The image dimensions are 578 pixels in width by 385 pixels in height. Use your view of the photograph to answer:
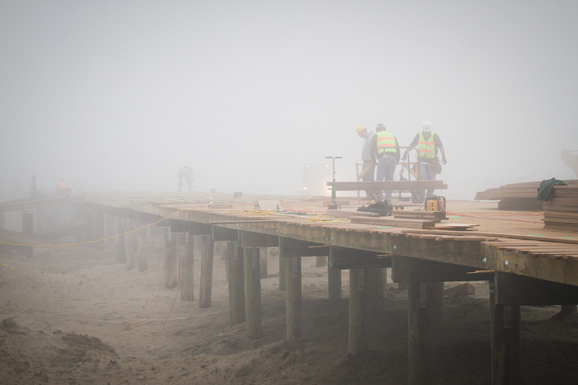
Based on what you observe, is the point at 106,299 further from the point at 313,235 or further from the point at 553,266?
the point at 553,266

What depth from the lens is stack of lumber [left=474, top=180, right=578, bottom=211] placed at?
8.18 metres

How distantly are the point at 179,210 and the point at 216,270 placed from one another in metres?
6.36

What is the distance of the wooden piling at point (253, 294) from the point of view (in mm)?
8891

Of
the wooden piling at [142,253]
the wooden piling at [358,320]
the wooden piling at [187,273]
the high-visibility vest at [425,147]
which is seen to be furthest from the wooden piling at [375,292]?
the wooden piling at [142,253]

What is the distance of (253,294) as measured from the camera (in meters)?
8.95

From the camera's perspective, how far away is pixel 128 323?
10969 mm

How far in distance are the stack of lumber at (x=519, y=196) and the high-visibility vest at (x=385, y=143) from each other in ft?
10.9

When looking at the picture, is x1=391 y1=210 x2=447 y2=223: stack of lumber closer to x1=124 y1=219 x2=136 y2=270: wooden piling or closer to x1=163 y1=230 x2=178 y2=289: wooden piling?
x1=163 y1=230 x2=178 y2=289: wooden piling

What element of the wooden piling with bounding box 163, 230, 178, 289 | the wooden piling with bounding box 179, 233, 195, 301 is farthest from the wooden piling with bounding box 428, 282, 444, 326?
the wooden piling with bounding box 163, 230, 178, 289

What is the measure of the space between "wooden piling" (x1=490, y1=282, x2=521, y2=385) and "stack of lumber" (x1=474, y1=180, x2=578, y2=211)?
4520 millimetres

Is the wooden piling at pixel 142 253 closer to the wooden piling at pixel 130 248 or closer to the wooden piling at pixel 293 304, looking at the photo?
the wooden piling at pixel 130 248

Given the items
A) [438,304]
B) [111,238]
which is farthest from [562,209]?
[111,238]

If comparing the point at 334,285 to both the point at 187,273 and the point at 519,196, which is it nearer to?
the point at 519,196

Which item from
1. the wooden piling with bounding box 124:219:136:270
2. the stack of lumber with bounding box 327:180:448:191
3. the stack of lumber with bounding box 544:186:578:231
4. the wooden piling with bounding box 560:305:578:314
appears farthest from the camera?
the wooden piling with bounding box 124:219:136:270
